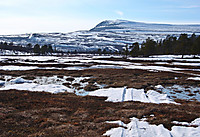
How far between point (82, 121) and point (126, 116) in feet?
Result: 12.0

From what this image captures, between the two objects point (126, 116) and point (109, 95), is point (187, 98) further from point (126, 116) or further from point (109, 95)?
point (126, 116)

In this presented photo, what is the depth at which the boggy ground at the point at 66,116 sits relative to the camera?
1043 cm

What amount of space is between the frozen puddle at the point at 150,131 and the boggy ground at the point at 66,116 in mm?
712

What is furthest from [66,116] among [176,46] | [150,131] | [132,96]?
[176,46]

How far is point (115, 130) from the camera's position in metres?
10.2

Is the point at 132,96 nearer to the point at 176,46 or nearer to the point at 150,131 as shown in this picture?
the point at 150,131

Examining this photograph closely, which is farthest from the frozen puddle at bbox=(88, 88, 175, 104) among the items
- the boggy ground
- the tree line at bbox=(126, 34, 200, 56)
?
the tree line at bbox=(126, 34, 200, 56)

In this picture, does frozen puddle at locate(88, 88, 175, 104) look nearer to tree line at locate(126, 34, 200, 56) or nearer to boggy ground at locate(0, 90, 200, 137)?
boggy ground at locate(0, 90, 200, 137)

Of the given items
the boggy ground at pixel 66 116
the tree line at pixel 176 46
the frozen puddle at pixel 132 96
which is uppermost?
the tree line at pixel 176 46

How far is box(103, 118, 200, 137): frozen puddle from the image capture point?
31.6ft

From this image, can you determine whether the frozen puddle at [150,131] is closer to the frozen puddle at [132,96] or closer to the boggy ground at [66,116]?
the boggy ground at [66,116]

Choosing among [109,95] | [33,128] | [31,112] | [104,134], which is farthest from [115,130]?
[109,95]

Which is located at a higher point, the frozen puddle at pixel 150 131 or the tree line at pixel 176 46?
the tree line at pixel 176 46

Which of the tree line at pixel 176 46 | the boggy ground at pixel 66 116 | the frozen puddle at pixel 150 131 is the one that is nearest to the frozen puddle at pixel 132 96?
the boggy ground at pixel 66 116
